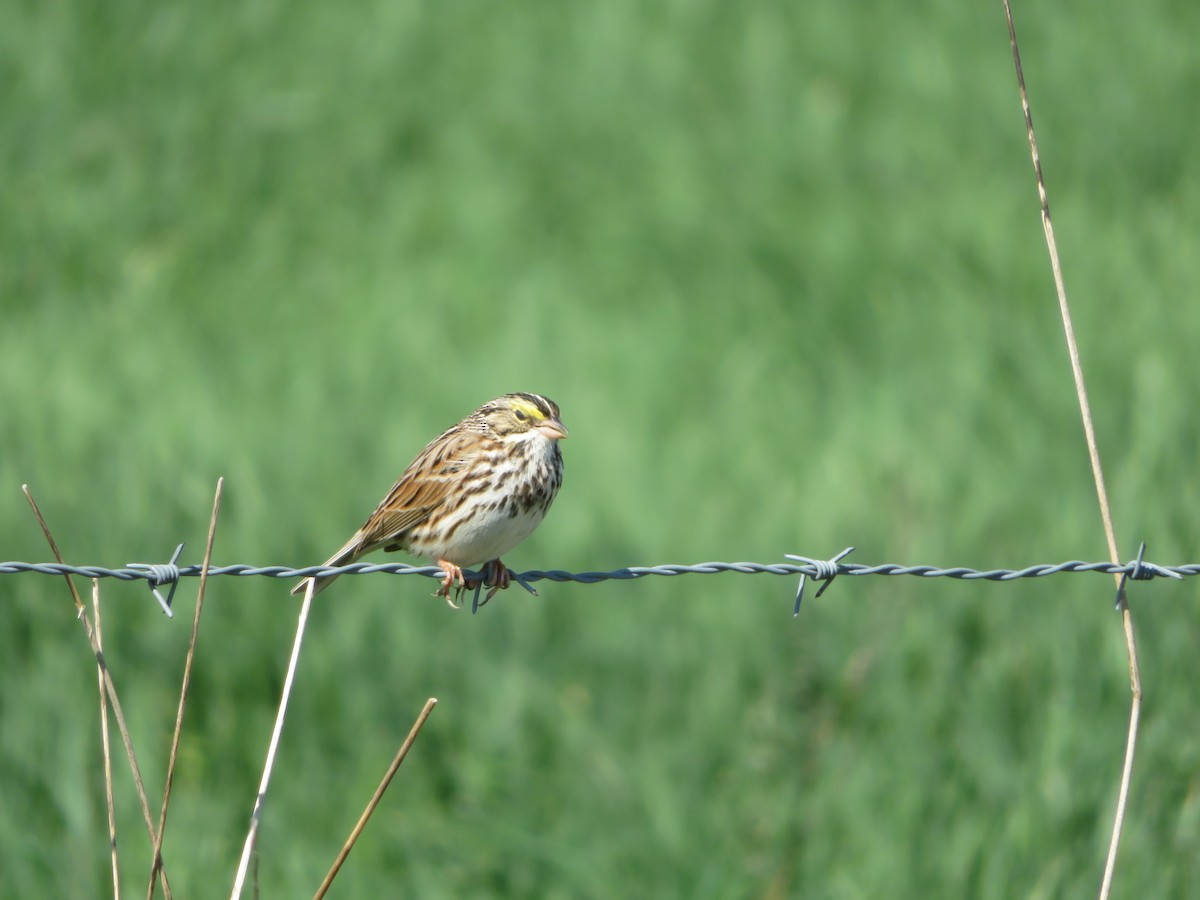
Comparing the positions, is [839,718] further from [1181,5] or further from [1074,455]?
[1181,5]

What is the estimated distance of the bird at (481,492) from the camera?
16.6 ft

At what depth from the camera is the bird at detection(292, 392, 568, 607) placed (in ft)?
16.6

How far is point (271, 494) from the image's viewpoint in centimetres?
784

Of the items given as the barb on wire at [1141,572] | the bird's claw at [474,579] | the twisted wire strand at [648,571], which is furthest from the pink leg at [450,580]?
the barb on wire at [1141,572]

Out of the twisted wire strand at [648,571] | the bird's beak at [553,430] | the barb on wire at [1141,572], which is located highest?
the bird's beak at [553,430]

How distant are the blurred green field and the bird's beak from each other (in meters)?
1.72

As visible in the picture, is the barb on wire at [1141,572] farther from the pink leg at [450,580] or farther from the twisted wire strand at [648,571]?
the pink leg at [450,580]

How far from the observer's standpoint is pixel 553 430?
507 centimetres

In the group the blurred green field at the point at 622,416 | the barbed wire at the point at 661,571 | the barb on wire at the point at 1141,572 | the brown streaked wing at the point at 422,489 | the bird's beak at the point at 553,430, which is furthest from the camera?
the blurred green field at the point at 622,416

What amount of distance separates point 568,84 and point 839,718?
8494 millimetres

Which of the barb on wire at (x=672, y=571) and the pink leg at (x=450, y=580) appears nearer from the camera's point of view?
the barb on wire at (x=672, y=571)

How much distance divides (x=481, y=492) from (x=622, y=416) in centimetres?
439

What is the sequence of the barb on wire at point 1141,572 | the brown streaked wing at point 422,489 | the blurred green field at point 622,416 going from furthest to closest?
1. the blurred green field at point 622,416
2. the brown streaked wing at point 422,489
3. the barb on wire at point 1141,572

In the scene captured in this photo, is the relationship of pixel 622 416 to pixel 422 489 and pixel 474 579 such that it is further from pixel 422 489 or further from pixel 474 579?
pixel 474 579
